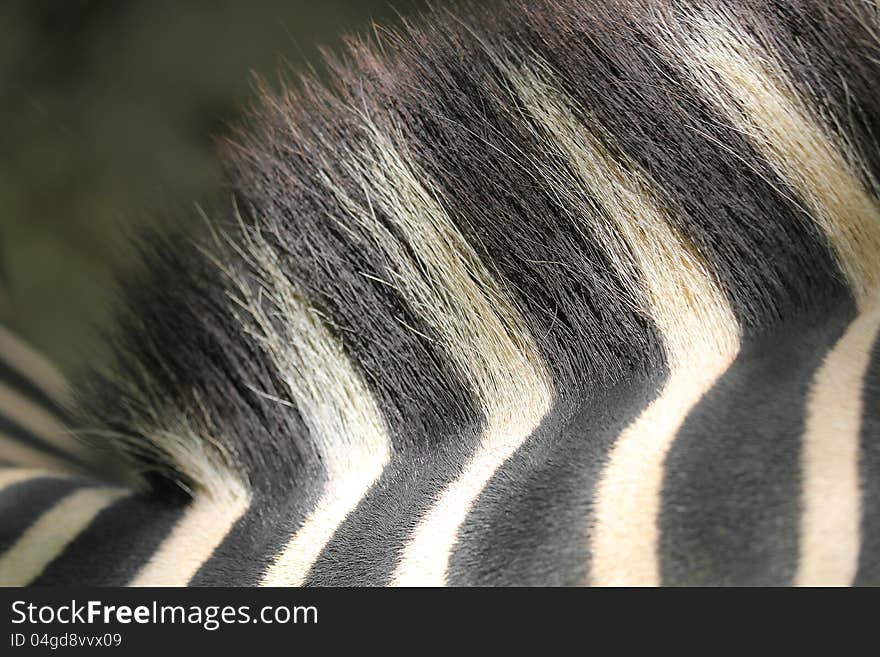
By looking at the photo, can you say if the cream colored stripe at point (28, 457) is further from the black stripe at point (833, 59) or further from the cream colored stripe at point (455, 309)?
the black stripe at point (833, 59)

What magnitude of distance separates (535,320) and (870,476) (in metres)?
0.26

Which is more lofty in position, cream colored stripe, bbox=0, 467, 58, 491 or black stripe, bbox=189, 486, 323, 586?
cream colored stripe, bbox=0, 467, 58, 491

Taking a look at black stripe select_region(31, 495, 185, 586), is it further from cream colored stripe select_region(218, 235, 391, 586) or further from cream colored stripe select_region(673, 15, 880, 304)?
cream colored stripe select_region(673, 15, 880, 304)

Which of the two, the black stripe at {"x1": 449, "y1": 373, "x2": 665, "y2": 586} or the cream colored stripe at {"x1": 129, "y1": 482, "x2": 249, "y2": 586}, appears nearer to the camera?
the black stripe at {"x1": 449, "y1": 373, "x2": 665, "y2": 586}

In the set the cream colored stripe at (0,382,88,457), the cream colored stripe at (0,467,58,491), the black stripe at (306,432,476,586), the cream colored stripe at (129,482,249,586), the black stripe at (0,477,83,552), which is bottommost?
the black stripe at (306,432,476,586)

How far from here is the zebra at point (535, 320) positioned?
529 mm

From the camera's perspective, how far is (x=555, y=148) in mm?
654

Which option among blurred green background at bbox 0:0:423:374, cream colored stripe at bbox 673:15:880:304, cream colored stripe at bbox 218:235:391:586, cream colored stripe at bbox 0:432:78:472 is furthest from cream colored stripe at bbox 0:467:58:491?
blurred green background at bbox 0:0:423:374

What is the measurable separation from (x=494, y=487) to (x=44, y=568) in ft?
1.52

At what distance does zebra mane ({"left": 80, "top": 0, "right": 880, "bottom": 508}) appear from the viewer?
23.3 inches

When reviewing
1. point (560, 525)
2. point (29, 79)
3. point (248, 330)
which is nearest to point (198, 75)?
point (29, 79)

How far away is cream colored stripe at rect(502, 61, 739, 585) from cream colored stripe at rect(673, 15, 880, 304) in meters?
0.08
